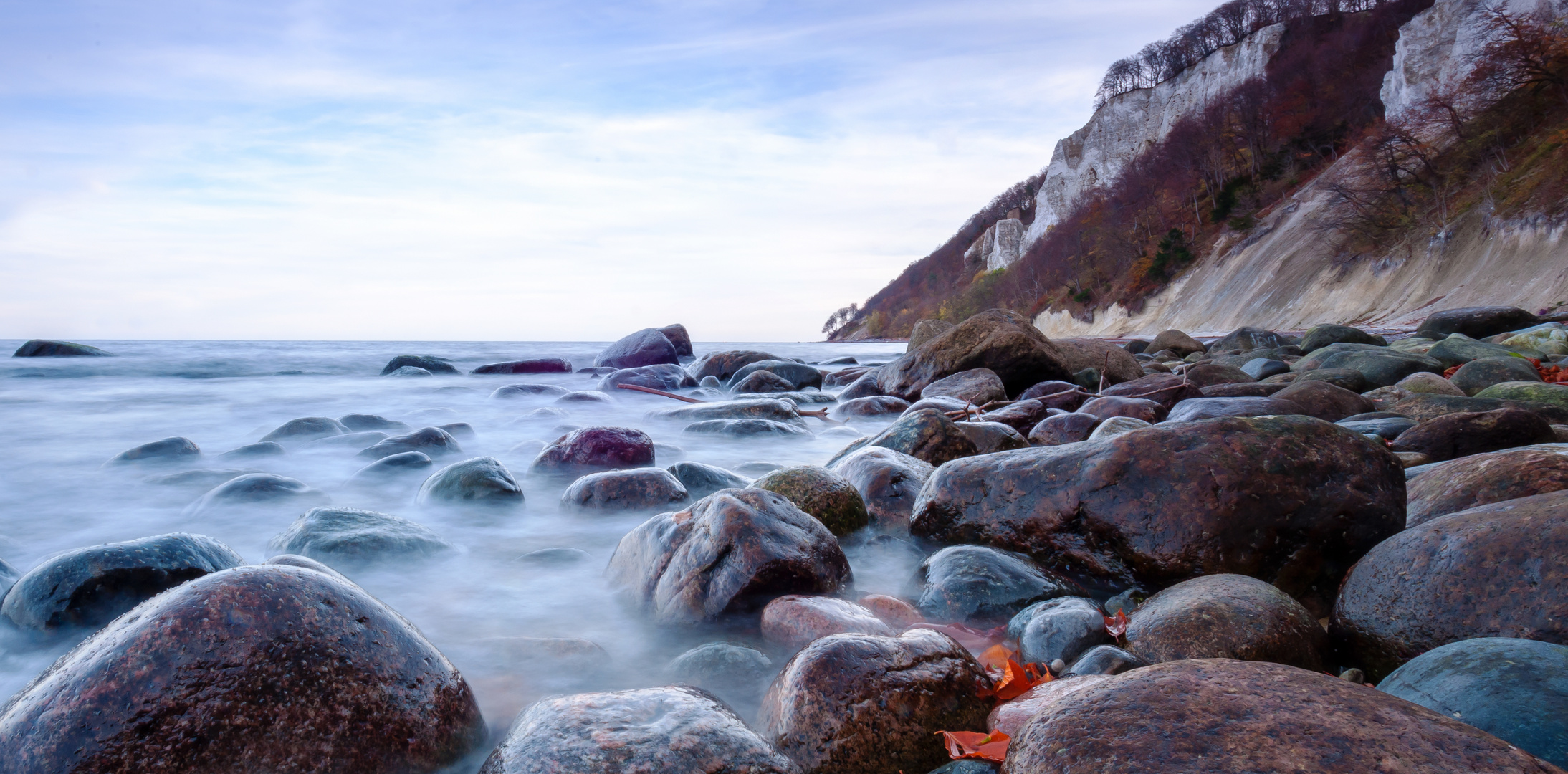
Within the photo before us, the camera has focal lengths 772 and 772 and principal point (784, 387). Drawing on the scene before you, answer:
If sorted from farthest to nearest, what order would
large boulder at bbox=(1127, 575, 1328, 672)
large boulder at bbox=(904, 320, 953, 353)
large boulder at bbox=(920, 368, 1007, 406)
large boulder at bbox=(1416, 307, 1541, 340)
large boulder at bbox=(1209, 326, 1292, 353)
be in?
large boulder at bbox=(1209, 326, 1292, 353)
large boulder at bbox=(1416, 307, 1541, 340)
large boulder at bbox=(904, 320, 953, 353)
large boulder at bbox=(920, 368, 1007, 406)
large boulder at bbox=(1127, 575, 1328, 672)

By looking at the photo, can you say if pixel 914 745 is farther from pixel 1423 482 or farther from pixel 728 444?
pixel 728 444

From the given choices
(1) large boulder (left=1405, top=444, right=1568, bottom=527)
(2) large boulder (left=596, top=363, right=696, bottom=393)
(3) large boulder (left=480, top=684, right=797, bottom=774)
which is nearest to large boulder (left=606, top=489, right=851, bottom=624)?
(3) large boulder (left=480, top=684, right=797, bottom=774)

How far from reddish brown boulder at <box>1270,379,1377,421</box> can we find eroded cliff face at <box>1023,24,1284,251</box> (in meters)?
48.2

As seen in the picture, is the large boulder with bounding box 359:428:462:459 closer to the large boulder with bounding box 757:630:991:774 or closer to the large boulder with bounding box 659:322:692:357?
the large boulder with bounding box 757:630:991:774

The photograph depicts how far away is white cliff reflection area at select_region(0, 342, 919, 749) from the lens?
2.63 metres

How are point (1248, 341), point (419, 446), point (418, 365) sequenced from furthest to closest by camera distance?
1. point (418, 365)
2. point (1248, 341)
3. point (419, 446)

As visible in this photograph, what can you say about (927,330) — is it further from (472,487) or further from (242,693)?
(242,693)

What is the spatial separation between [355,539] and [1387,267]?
29.2 meters

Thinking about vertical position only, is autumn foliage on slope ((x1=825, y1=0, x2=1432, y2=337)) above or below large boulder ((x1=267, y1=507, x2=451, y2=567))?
above

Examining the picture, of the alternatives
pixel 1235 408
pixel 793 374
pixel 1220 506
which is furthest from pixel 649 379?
pixel 1220 506

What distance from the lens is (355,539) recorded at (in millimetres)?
3525

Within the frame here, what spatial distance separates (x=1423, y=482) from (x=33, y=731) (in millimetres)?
4442

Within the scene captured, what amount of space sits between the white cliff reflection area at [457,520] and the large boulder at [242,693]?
0.39 meters

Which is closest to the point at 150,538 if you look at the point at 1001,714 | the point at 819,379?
the point at 1001,714
